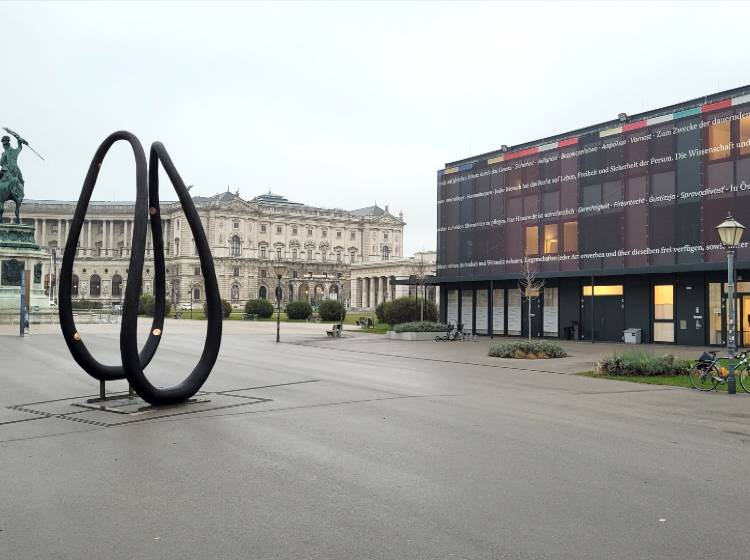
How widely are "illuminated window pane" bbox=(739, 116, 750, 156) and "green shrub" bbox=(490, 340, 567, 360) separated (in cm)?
1409

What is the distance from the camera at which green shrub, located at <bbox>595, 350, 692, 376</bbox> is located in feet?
64.5

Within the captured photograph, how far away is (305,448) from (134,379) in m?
4.19

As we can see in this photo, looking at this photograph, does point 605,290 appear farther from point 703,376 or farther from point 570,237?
point 703,376

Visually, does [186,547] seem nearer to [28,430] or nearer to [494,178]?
[28,430]

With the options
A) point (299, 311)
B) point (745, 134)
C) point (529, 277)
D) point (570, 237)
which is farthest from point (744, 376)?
point (299, 311)

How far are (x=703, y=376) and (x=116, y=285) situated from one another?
155645 mm

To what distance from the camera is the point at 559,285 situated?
1533 inches

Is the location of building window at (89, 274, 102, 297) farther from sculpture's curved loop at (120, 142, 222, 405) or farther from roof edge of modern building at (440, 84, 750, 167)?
sculpture's curved loop at (120, 142, 222, 405)

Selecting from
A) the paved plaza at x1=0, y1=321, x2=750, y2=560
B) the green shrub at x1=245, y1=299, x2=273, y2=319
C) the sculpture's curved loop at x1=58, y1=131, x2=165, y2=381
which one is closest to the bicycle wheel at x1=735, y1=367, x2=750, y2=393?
the paved plaza at x1=0, y1=321, x2=750, y2=560

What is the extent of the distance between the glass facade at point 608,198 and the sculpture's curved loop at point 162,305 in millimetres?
25297

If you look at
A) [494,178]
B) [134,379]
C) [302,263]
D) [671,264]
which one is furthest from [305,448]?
[302,263]

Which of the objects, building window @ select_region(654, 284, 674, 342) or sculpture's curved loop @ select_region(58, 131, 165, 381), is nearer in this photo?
sculpture's curved loop @ select_region(58, 131, 165, 381)

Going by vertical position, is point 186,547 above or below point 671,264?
below

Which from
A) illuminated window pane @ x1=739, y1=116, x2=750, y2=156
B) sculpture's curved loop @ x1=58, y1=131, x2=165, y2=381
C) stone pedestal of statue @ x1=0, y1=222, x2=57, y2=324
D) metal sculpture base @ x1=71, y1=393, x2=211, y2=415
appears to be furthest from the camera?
stone pedestal of statue @ x1=0, y1=222, x2=57, y2=324
